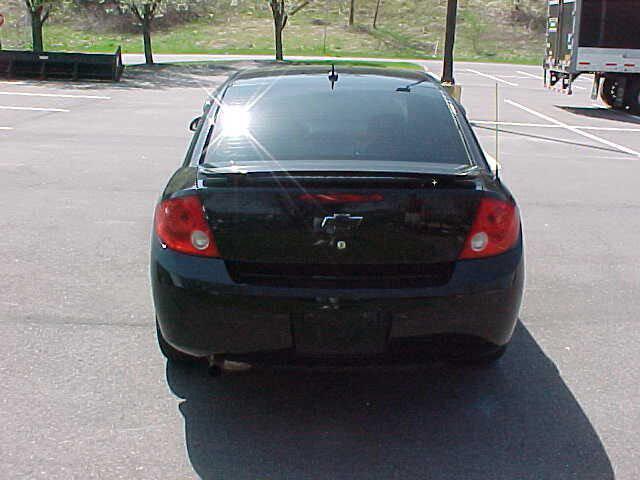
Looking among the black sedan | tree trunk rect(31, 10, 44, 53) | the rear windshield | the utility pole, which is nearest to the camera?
the black sedan

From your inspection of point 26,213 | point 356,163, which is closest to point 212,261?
point 356,163

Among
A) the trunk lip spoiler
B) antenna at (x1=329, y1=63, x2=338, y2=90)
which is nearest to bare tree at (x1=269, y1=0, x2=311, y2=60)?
antenna at (x1=329, y1=63, x2=338, y2=90)

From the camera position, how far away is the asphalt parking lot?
3.52m

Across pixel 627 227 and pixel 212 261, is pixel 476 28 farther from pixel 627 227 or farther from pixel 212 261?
pixel 212 261

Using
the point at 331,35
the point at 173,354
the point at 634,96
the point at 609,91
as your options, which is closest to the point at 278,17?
the point at 331,35

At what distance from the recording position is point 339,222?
3.60m

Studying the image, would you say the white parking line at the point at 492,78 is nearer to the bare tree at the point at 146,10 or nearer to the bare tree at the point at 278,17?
the bare tree at the point at 278,17

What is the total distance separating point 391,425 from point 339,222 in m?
1.00

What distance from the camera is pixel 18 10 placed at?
58.2 meters

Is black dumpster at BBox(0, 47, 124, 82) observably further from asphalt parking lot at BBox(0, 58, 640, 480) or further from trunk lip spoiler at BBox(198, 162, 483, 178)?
trunk lip spoiler at BBox(198, 162, 483, 178)

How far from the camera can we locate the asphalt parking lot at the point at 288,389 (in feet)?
11.5

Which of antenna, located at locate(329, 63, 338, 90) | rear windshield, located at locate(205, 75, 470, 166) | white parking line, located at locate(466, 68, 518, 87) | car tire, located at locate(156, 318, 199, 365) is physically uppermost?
antenna, located at locate(329, 63, 338, 90)

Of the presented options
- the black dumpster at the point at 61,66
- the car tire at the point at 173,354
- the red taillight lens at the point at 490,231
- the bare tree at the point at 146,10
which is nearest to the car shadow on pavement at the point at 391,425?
the car tire at the point at 173,354

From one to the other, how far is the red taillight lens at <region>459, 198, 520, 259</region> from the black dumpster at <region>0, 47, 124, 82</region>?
2367cm
